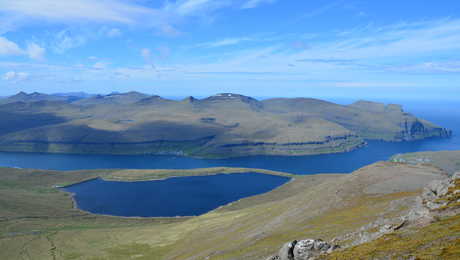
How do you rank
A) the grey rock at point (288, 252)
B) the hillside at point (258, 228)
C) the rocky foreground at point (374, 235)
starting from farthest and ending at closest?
the hillside at point (258, 228) < the grey rock at point (288, 252) < the rocky foreground at point (374, 235)

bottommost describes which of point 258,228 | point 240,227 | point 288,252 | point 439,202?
point 240,227

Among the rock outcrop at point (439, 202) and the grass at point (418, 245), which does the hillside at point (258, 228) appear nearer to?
the grass at point (418, 245)

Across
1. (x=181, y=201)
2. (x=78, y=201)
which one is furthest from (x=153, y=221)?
(x=78, y=201)

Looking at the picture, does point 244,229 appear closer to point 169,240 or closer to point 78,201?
point 169,240

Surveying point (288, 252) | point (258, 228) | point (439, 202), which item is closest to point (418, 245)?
point (288, 252)

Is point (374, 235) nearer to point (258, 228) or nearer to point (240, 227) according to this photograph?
point (258, 228)

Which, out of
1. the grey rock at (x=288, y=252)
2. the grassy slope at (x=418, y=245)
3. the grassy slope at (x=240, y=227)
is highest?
the grassy slope at (x=418, y=245)

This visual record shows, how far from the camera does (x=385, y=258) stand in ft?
84.6

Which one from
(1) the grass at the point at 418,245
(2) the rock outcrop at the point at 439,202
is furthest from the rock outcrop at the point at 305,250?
(2) the rock outcrop at the point at 439,202

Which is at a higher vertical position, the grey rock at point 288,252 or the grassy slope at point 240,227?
the grey rock at point 288,252

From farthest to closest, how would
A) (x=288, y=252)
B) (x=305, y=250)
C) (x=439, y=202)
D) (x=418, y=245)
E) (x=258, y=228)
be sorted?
(x=258, y=228) < (x=439, y=202) < (x=288, y=252) < (x=305, y=250) < (x=418, y=245)

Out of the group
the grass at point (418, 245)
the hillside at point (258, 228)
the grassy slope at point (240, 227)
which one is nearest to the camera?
the grass at point (418, 245)

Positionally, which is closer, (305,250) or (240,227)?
(305,250)

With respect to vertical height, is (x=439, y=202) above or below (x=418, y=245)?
above
